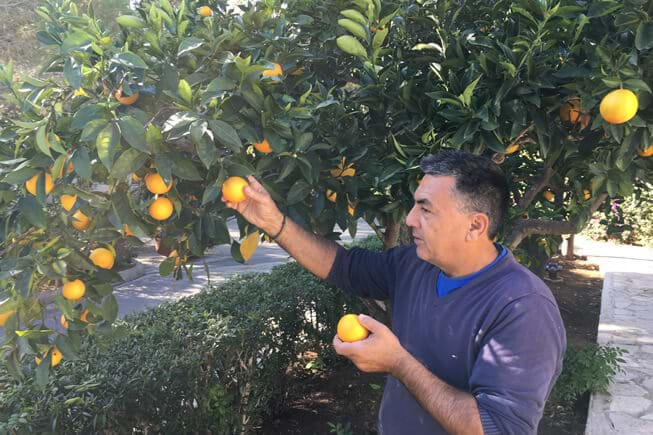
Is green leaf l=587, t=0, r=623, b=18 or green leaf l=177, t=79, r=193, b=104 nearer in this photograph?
green leaf l=177, t=79, r=193, b=104

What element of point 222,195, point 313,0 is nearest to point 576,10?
point 313,0

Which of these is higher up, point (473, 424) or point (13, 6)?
point (13, 6)

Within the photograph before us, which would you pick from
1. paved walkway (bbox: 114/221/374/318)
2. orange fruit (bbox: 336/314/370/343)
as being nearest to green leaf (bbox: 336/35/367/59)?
orange fruit (bbox: 336/314/370/343)

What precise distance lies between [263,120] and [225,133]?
22 centimetres

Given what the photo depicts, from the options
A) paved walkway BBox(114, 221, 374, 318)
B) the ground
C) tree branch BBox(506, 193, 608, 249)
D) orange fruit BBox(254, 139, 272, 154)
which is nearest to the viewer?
orange fruit BBox(254, 139, 272, 154)

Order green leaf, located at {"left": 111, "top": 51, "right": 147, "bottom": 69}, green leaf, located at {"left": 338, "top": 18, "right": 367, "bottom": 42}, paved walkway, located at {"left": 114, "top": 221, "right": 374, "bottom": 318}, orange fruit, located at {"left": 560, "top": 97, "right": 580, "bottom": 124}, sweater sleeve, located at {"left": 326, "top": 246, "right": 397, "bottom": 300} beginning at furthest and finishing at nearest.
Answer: paved walkway, located at {"left": 114, "top": 221, "right": 374, "bottom": 318}
sweater sleeve, located at {"left": 326, "top": 246, "right": 397, "bottom": 300}
orange fruit, located at {"left": 560, "top": 97, "right": 580, "bottom": 124}
green leaf, located at {"left": 338, "top": 18, "right": 367, "bottom": 42}
green leaf, located at {"left": 111, "top": 51, "right": 147, "bottom": 69}

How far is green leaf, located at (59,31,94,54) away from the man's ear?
3.46 feet

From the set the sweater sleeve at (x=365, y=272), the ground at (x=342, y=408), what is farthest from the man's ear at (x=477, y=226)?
the ground at (x=342, y=408)

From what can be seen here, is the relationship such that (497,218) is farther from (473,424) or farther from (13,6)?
(13,6)

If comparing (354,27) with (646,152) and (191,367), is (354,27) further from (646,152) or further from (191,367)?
(191,367)

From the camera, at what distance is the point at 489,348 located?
1.35 metres

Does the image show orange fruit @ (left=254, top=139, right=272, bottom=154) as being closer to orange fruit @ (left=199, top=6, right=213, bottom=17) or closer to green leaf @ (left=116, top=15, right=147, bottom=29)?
green leaf @ (left=116, top=15, right=147, bottom=29)

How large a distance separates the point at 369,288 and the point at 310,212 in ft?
1.12

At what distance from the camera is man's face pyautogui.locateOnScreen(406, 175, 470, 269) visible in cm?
154
